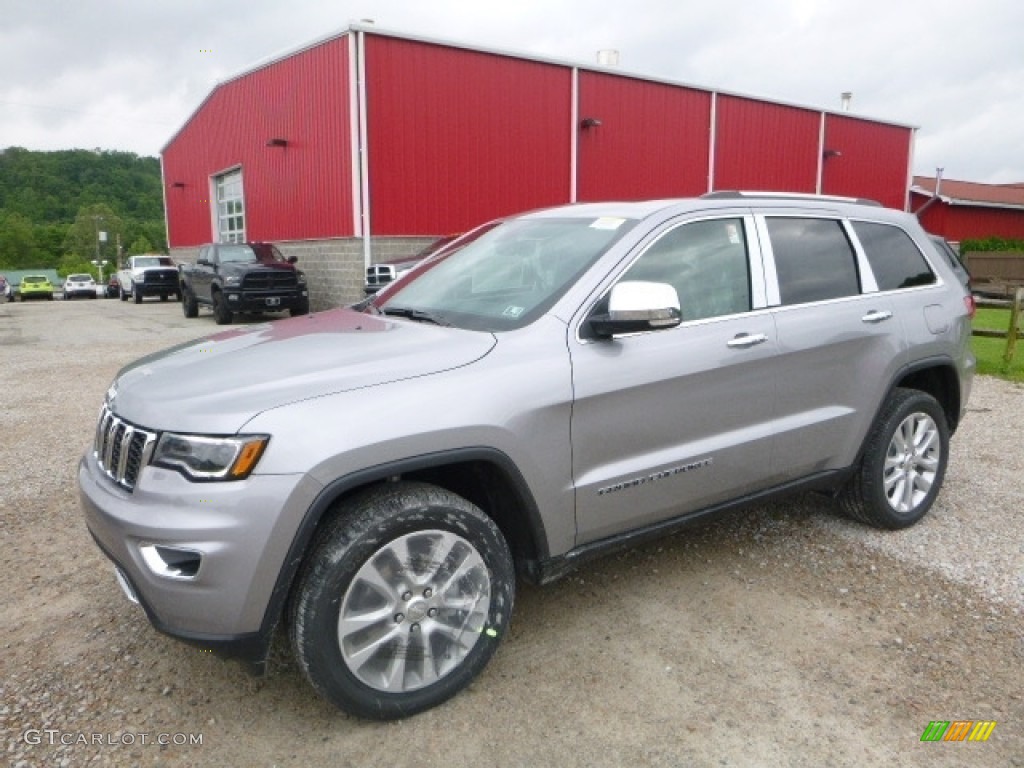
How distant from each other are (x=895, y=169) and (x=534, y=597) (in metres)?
26.9

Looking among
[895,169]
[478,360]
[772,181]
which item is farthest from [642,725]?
[895,169]

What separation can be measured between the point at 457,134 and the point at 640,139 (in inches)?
203

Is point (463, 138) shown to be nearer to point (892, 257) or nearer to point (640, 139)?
point (640, 139)

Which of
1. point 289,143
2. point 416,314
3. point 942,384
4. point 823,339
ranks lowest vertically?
point 942,384

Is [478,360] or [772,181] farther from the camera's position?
[772,181]

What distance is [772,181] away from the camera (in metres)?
22.0

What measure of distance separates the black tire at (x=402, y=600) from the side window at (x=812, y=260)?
6.21ft

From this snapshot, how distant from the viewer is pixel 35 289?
43.6 m

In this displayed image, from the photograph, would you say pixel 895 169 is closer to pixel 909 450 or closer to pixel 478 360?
pixel 909 450

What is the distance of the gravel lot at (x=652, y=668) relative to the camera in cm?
238

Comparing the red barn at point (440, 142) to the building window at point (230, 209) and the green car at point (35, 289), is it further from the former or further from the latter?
the green car at point (35, 289)

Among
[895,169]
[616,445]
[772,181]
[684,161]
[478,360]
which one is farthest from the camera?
[895,169]

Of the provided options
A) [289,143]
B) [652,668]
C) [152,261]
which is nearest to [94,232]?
[152,261]

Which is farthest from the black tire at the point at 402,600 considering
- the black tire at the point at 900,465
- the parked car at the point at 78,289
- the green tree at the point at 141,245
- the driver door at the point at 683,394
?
the green tree at the point at 141,245
